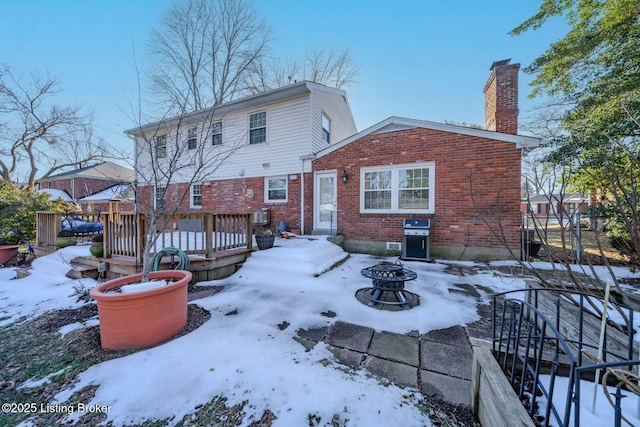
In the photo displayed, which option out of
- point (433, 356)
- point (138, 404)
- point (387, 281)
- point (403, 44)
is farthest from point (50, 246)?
point (403, 44)

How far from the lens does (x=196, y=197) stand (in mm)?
10992

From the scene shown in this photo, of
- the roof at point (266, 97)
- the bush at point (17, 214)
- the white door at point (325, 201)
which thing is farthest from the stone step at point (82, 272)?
the white door at point (325, 201)

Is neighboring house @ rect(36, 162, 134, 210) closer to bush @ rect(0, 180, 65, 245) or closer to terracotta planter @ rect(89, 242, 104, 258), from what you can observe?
bush @ rect(0, 180, 65, 245)

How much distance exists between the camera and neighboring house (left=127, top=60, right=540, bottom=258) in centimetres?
638

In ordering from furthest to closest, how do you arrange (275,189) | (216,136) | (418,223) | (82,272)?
1. (216,136)
2. (275,189)
3. (418,223)
4. (82,272)

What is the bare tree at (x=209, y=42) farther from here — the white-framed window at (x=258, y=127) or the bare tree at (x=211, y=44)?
the white-framed window at (x=258, y=127)

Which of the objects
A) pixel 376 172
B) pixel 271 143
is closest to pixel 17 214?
pixel 271 143

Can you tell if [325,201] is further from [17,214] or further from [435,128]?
[17,214]

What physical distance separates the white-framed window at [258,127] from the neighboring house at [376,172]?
0.14 ft

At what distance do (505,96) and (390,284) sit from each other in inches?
263

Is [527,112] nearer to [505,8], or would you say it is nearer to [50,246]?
[505,8]

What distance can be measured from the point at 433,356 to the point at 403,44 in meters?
10.6

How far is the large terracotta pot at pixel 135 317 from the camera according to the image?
2559mm

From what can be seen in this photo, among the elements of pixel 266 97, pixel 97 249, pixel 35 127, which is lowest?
pixel 97 249
